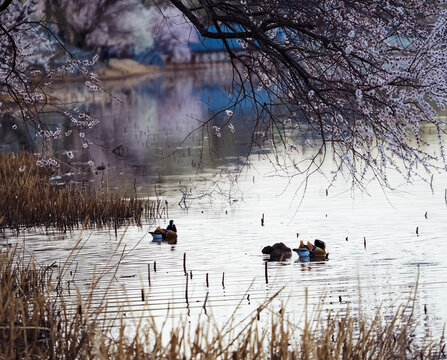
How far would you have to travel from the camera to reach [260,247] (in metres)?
15.9

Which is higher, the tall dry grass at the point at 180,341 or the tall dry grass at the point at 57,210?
the tall dry grass at the point at 57,210

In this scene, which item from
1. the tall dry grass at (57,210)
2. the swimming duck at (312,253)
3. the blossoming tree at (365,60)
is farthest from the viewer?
the tall dry grass at (57,210)

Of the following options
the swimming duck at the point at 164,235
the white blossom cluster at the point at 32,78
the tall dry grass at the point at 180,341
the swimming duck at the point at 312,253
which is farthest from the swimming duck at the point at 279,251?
the tall dry grass at the point at 180,341

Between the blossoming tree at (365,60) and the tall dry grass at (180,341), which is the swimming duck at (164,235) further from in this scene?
the blossoming tree at (365,60)

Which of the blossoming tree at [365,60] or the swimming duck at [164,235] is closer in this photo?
the blossoming tree at [365,60]

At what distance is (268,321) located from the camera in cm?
1064

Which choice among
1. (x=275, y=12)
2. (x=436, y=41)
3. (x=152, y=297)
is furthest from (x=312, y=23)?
(x=152, y=297)

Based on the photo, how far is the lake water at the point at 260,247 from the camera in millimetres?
11578

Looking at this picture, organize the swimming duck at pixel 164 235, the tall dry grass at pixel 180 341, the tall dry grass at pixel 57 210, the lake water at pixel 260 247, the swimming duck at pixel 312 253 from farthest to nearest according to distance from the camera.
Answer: the tall dry grass at pixel 57 210, the swimming duck at pixel 164 235, the swimming duck at pixel 312 253, the lake water at pixel 260 247, the tall dry grass at pixel 180 341

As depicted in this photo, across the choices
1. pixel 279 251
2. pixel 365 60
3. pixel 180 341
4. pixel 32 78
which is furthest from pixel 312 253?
pixel 180 341

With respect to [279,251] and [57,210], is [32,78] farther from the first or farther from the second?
[57,210]

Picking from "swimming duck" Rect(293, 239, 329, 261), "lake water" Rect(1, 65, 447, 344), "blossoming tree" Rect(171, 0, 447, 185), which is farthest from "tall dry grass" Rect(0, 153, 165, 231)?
"blossoming tree" Rect(171, 0, 447, 185)

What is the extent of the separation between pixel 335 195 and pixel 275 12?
507 inches

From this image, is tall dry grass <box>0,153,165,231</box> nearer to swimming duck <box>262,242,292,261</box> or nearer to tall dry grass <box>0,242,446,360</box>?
swimming duck <box>262,242,292,261</box>
